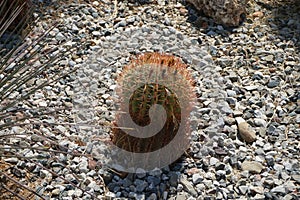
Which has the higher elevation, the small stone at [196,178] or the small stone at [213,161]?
the small stone at [213,161]

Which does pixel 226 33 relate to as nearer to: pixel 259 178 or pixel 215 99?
pixel 215 99

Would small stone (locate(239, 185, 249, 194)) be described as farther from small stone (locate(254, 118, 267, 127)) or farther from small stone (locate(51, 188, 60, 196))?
small stone (locate(51, 188, 60, 196))

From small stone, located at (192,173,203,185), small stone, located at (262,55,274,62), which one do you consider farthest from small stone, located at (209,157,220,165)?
small stone, located at (262,55,274,62)

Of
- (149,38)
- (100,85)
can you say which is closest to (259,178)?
(100,85)

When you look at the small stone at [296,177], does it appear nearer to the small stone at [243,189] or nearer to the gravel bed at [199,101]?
the gravel bed at [199,101]

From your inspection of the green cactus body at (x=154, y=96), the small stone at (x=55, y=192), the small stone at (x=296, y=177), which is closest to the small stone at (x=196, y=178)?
the green cactus body at (x=154, y=96)

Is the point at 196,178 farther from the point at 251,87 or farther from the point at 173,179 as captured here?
the point at 251,87
